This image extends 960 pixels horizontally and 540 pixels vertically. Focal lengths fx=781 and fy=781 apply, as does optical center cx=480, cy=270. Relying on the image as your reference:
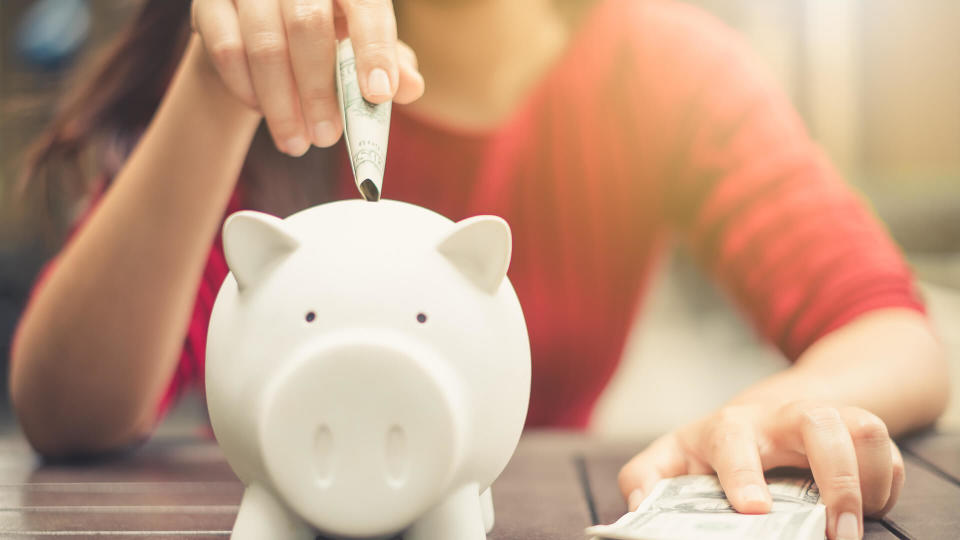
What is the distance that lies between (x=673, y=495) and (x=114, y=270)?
58 cm

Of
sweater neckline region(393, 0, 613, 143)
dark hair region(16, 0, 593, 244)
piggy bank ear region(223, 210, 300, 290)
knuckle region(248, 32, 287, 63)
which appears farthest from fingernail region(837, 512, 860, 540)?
sweater neckline region(393, 0, 613, 143)

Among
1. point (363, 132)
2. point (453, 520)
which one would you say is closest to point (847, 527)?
point (453, 520)

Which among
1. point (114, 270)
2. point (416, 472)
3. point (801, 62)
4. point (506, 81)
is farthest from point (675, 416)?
point (416, 472)

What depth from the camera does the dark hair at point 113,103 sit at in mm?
947

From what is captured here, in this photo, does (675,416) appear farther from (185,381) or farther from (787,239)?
(185,381)

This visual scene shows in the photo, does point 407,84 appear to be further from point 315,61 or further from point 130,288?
point 130,288

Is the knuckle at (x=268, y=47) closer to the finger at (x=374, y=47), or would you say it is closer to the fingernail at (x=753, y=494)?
the finger at (x=374, y=47)

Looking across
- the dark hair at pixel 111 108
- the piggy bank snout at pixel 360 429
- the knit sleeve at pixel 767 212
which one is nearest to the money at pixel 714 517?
the piggy bank snout at pixel 360 429

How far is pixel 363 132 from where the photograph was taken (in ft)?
1.57

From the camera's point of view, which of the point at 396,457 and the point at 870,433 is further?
the point at 870,433

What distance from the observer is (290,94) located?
0.54 meters

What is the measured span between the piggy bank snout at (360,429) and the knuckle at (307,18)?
0.23 m

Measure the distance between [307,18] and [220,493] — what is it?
1.26ft

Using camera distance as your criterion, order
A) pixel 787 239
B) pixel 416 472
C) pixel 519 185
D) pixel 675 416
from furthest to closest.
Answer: pixel 675 416
pixel 519 185
pixel 787 239
pixel 416 472
